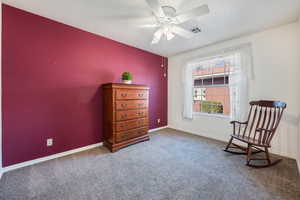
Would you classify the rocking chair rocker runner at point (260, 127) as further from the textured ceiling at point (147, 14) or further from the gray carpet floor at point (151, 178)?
the textured ceiling at point (147, 14)

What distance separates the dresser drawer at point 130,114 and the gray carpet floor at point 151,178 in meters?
0.68

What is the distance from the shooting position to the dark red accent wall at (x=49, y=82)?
1.86 metres

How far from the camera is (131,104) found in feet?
9.06

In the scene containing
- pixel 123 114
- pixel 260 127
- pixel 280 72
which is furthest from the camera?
pixel 123 114

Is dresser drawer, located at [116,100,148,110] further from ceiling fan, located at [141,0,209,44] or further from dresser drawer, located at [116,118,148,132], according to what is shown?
ceiling fan, located at [141,0,209,44]

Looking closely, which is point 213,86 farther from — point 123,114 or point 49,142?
point 49,142

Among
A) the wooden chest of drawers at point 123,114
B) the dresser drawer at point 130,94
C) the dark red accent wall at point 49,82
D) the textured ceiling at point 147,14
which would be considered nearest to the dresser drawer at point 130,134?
the wooden chest of drawers at point 123,114

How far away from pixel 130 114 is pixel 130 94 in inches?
17.2

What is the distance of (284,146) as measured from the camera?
7.39ft

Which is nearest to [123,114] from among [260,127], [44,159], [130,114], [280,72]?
[130,114]

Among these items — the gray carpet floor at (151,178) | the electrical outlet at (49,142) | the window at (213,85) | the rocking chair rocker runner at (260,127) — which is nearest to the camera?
the gray carpet floor at (151,178)

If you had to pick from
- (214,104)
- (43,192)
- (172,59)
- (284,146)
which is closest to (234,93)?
(214,104)

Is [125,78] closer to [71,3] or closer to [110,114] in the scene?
[110,114]

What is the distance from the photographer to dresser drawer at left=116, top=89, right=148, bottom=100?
8.38 ft
